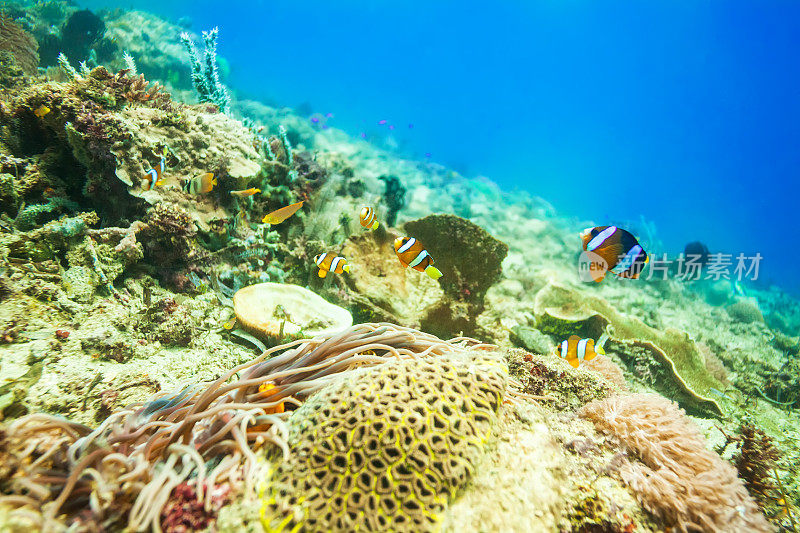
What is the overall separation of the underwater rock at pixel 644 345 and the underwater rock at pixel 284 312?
3571 millimetres

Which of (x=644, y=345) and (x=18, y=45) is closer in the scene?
(x=644, y=345)

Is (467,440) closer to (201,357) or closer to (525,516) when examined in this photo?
(525,516)

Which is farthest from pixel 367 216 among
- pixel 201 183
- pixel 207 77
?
pixel 207 77

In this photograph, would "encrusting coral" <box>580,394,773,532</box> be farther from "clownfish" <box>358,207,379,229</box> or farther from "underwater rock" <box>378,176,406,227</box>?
"underwater rock" <box>378,176,406,227</box>

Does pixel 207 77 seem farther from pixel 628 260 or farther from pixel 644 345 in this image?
pixel 644 345

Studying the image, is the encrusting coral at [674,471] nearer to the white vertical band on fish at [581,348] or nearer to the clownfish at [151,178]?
the white vertical band on fish at [581,348]

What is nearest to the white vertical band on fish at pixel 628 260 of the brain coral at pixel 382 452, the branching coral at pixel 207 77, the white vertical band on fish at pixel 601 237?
the white vertical band on fish at pixel 601 237

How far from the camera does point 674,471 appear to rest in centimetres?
180

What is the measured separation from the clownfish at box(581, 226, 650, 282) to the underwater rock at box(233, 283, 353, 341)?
2.49m

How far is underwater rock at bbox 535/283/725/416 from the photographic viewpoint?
4.39 metres

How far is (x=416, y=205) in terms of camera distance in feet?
40.6

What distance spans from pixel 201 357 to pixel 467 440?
2.75 m

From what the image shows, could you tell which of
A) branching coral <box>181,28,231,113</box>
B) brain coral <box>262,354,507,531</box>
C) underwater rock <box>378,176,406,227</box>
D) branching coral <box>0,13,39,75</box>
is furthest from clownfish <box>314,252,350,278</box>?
branching coral <box>0,13,39,75</box>

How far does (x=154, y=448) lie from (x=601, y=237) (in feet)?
10.4
